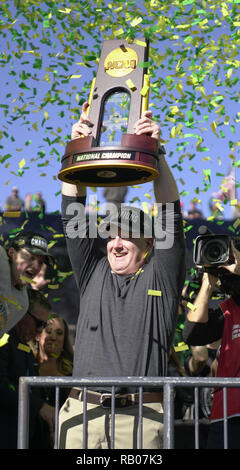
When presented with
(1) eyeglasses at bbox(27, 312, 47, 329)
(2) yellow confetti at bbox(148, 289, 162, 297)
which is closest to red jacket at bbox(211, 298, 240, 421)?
(2) yellow confetti at bbox(148, 289, 162, 297)

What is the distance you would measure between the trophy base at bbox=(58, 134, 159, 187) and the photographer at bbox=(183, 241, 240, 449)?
0.76 meters

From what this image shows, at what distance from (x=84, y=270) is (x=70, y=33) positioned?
2777 millimetres

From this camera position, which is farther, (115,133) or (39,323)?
(39,323)

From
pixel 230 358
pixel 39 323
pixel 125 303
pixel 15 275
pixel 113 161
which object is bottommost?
pixel 230 358

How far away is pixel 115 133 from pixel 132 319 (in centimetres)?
86

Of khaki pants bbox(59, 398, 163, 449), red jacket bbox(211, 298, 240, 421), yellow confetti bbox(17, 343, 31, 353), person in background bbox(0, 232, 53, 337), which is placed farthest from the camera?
yellow confetti bbox(17, 343, 31, 353)

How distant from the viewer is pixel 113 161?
2.59 m

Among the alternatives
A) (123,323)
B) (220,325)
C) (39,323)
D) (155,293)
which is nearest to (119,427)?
(123,323)

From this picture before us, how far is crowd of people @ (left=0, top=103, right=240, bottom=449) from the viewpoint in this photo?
259 centimetres

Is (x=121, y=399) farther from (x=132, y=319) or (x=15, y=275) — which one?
(x=15, y=275)

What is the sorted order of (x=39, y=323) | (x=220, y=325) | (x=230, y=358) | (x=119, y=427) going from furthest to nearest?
1. (x=39, y=323)
2. (x=220, y=325)
3. (x=230, y=358)
4. (x=119, y=427)

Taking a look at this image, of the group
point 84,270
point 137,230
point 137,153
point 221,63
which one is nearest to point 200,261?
point 137,230

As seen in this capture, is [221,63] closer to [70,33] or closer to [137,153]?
[70,33]

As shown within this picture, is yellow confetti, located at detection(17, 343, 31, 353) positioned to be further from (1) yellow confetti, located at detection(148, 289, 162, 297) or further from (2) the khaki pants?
(1) yellow confetti, located at detection(148, 289, 162, 297)
